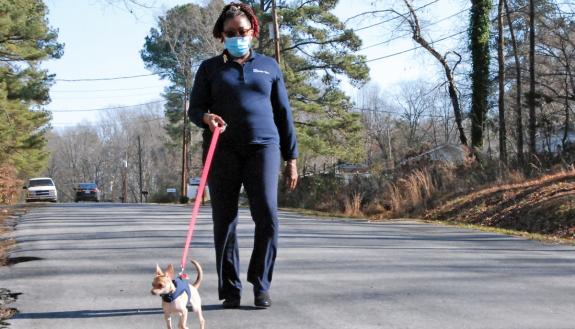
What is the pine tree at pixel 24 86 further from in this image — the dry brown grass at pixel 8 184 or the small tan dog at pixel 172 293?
the small tan dog at pixel 172 293

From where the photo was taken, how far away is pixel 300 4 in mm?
39531

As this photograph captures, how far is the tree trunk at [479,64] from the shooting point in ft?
87.3

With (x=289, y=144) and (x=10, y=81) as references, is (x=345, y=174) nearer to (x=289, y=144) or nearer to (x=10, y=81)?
(x=10, y=81)

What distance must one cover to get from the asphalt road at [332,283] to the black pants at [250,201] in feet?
0.79

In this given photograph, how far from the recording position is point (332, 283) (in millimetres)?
6059

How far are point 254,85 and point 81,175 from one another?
11117cm

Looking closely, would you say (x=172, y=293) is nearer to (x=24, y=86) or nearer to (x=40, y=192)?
(x=24, y=86)

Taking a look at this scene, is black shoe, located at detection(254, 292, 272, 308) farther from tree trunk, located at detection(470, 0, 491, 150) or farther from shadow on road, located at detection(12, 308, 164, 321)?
tree trunk, located at detection(470, 0, 491, 150)

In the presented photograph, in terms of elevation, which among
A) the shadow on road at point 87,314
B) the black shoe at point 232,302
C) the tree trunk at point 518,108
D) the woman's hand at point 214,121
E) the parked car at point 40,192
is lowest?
the shadow on road at point 87,314

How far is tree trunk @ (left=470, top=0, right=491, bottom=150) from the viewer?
87.3ft

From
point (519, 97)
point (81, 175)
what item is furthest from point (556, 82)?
point (81, 175)

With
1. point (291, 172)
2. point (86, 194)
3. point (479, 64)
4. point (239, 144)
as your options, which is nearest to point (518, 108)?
point (479, 64)

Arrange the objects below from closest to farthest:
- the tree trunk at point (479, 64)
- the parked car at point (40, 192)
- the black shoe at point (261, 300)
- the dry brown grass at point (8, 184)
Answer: the black shoe at point (261, 300) < the tree trunk at point (479, 64) < the dry brown grass at point (8, 184) < the parked car at point (40, 192)

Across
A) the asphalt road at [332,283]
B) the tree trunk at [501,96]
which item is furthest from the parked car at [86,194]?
the asphalt road at [332,283]
